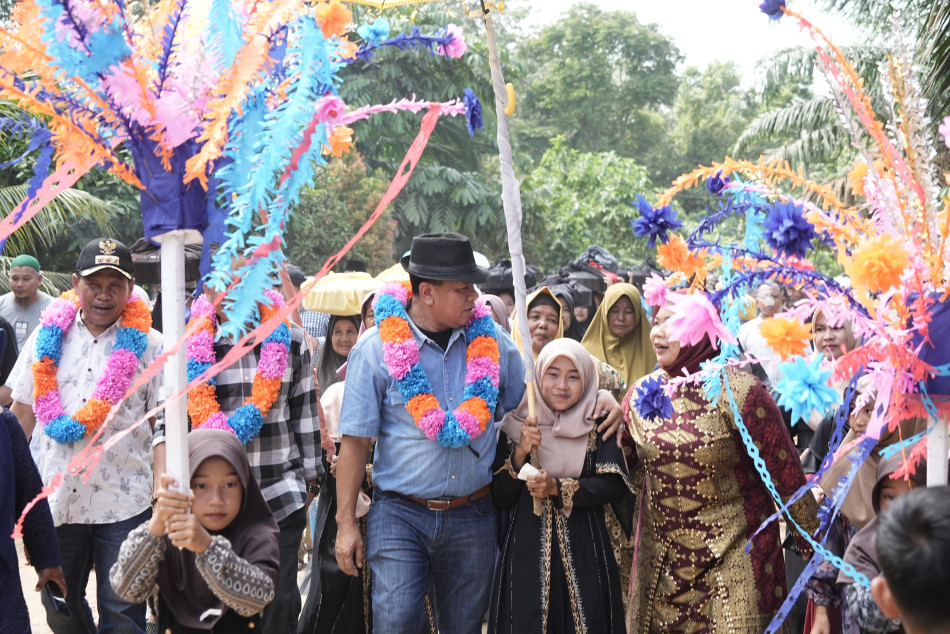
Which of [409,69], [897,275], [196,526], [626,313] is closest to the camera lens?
[897,275]

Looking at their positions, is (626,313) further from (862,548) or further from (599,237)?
(599,237)

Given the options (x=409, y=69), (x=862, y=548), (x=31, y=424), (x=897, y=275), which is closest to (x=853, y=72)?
(x=897, y=275)

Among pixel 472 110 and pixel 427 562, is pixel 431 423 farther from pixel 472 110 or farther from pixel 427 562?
pixel 472 110

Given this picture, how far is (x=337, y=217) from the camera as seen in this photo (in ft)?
60.5

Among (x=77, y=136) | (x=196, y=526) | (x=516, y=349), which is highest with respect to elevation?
(x=77, y=136)

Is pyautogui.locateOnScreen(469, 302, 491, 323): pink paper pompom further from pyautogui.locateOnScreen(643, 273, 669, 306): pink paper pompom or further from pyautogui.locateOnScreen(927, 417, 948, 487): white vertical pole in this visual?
pyautogui.locateOnScreen(927, 417, 948, 487): white vertical pole

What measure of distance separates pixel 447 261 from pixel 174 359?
64.0 inches

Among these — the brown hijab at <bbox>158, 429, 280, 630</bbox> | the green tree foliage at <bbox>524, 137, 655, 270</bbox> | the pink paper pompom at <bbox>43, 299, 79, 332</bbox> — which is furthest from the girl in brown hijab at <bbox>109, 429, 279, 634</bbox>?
the green tree foliage at <bbox>524, 137, 655, 270</bbox>

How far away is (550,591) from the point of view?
14.9 feet

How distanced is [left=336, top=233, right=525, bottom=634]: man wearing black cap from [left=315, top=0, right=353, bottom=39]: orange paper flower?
1605mm

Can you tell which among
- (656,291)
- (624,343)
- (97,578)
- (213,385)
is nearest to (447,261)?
(656,291)

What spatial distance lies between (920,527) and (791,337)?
0.69 metres

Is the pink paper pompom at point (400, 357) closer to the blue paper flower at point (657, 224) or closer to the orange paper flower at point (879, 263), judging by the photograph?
the blue paper flower at point (657, 224)

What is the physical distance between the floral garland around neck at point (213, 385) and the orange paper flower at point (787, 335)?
2320 mm
